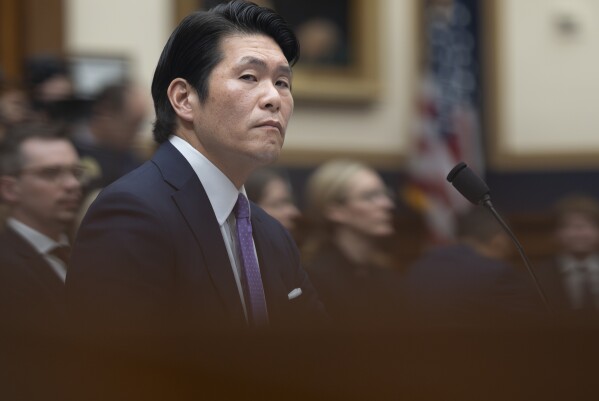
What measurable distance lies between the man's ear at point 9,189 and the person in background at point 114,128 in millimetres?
629

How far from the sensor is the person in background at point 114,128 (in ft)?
12.8

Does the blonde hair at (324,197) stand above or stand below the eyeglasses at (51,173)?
below

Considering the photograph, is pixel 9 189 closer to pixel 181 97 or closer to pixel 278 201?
pixel 278 201

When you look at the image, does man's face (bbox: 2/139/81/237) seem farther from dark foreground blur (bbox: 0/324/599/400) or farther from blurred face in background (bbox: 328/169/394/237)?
dark foreground blur (bbox: 0/324/599/400)

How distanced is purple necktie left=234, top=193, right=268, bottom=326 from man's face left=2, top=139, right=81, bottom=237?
119 centimetres

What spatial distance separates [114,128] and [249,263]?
7.74 feet

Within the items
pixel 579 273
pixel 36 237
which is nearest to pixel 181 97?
pixel 36 237

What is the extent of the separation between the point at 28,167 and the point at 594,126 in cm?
514

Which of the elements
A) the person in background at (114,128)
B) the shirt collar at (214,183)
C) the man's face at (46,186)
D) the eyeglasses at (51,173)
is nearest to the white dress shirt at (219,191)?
the shirt collar at (214,183)

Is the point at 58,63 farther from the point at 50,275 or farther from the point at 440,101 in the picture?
the point at 440,101

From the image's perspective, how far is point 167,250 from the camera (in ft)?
5.53

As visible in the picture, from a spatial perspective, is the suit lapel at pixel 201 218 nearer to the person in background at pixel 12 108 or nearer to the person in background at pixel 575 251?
the person in background at pixel 12 108

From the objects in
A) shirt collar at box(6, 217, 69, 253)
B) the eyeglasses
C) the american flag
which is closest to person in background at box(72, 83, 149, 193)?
the eyeglasses

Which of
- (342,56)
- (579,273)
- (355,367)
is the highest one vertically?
(355,367)
